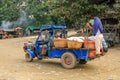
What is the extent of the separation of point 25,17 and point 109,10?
64.0ft

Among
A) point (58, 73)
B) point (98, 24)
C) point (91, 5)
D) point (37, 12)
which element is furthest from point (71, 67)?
point (37, 12)

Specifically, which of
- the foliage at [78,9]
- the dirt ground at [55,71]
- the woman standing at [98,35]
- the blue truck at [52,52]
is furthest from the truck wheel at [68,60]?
the foliage at [78,9]

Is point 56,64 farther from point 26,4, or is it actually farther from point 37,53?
point 26,4

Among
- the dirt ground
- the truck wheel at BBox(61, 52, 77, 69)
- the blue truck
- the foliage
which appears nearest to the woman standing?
the blue truck

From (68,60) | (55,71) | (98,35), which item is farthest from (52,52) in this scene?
(98,35)

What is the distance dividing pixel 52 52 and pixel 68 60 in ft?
3.32

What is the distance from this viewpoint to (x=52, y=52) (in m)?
13.7

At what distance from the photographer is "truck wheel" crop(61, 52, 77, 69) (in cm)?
1277

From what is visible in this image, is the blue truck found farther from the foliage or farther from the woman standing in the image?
the foliage

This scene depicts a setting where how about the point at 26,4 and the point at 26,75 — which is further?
the point at 26,4

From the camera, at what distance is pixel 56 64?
14.1 meters

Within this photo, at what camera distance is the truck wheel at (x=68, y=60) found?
1277 cm

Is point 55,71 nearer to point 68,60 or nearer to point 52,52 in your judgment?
point 68,60

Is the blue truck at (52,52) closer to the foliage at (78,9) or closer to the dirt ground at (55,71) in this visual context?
the dirt ground at (55,71)
